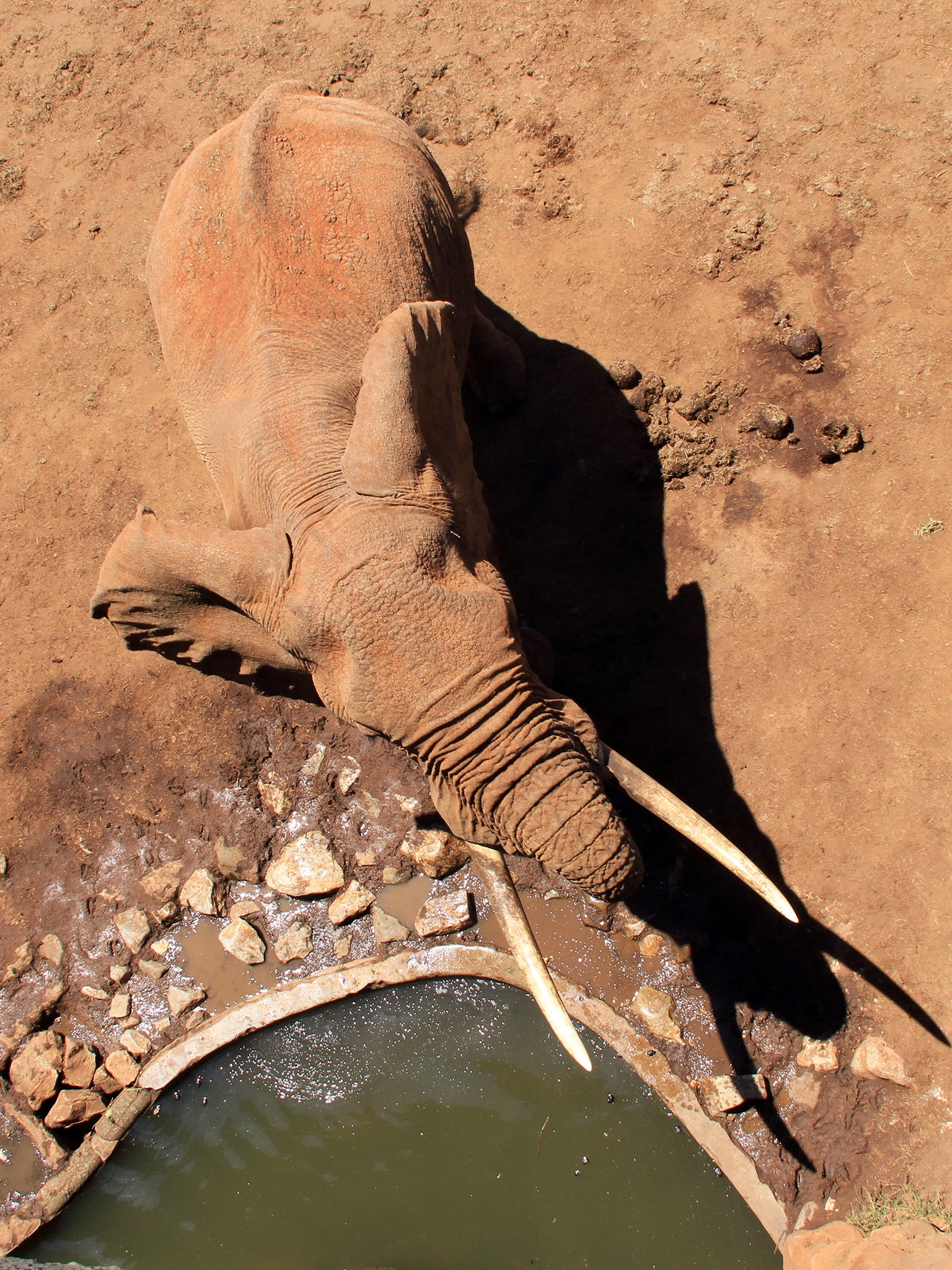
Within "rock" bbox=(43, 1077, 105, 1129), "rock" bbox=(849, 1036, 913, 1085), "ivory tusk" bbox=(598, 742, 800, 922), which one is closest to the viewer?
"ivory tusk" bbox=(598, 742, 800, 922)

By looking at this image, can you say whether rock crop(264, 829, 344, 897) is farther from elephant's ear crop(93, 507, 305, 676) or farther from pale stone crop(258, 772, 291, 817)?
elephant's ear crop(93, 507, 305, 676)

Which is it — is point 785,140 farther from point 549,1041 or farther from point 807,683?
point 549,1041

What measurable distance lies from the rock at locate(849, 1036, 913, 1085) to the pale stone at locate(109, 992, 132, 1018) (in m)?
3.98

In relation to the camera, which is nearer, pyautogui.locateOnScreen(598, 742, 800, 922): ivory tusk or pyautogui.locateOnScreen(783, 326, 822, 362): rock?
pyautogui.locateOnScreen(598, 742, 800, 922): ivory tusk

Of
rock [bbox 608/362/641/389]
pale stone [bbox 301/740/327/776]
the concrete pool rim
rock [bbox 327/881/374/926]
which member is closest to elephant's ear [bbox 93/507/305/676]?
pale stone [bbox 301/740/327/776]

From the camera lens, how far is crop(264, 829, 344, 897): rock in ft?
17.4

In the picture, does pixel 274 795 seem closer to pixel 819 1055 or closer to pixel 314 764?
pixel 314 764

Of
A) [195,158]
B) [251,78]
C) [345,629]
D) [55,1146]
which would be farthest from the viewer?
[251,78]

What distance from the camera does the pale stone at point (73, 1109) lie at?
5004 mm

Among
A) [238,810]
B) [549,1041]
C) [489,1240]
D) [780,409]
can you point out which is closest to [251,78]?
[780,409]

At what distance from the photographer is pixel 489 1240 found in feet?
15.7

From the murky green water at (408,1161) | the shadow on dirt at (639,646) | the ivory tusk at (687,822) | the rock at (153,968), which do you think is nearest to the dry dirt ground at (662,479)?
the shadow on dirt at (639,646)

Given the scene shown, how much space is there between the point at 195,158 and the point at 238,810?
11.8ft

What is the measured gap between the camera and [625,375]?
5742 mm
